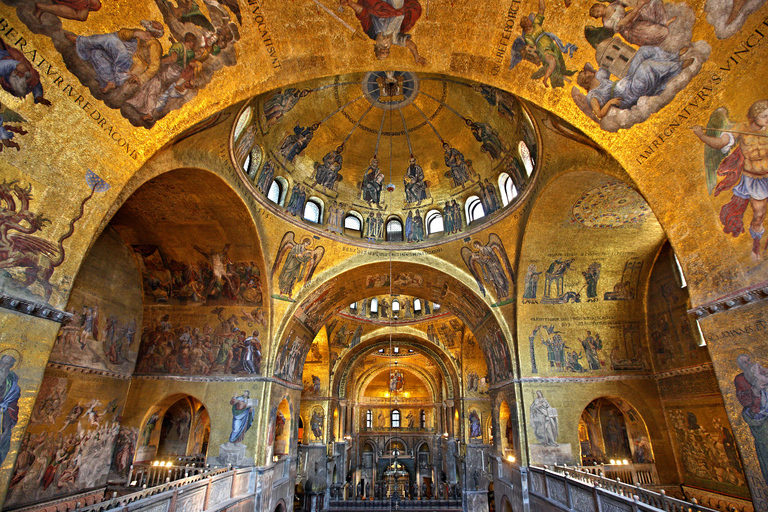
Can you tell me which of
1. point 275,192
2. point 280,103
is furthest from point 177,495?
point 280,103

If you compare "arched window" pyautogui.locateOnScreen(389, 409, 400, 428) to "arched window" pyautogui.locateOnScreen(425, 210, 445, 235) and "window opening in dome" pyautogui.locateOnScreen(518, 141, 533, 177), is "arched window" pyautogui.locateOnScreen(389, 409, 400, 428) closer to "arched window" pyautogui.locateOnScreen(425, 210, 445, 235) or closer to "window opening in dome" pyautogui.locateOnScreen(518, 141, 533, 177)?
"arched window" pyautogui.locateOnScreen(425, 210, 445, 235)

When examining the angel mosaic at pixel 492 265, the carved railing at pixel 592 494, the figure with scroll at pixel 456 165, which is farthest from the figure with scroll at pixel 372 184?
the carved railing at pixel 592 494

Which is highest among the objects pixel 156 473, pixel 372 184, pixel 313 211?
pixel 372 184

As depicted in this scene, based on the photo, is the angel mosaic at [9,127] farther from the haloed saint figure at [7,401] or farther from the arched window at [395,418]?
the arched window at [395,418]

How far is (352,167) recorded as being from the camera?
18.7 m

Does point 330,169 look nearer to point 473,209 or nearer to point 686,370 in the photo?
point 473,209

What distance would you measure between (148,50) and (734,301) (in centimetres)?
1036

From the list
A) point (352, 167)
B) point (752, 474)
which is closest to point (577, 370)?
point (752, 474)

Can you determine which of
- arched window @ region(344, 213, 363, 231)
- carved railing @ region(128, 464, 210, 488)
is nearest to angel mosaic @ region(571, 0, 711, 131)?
arched window @ region(344, 213, 363, 231)

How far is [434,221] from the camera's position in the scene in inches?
762

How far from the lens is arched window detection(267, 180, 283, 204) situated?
1613cm

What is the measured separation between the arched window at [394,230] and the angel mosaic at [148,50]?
12924 mm

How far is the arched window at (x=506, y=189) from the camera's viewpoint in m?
16.1

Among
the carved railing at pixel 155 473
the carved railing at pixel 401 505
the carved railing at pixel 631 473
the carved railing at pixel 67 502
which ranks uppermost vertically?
the carved railing at pixel 631 473
